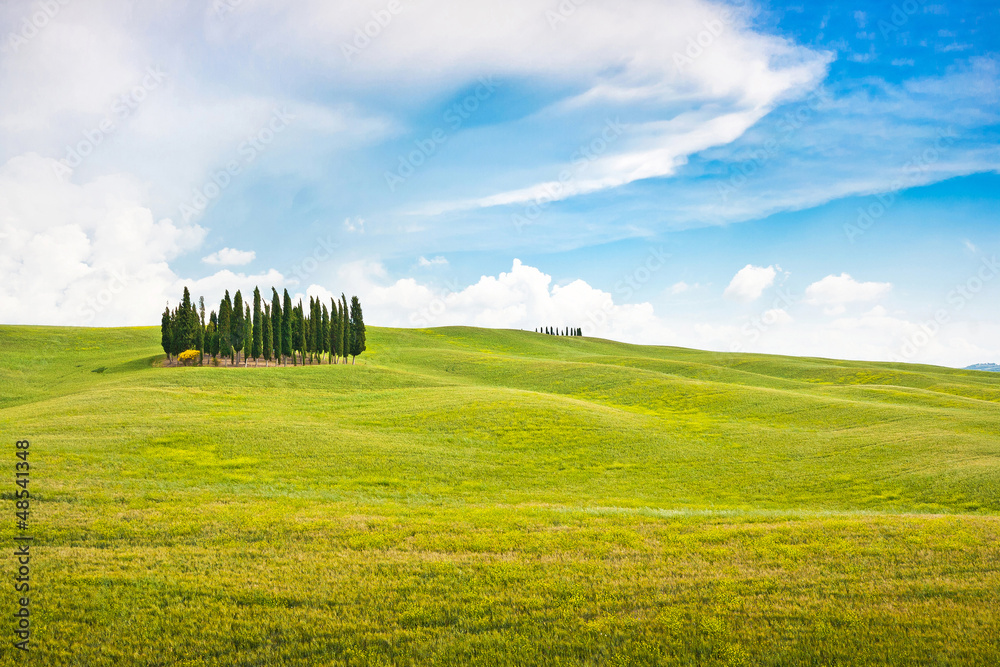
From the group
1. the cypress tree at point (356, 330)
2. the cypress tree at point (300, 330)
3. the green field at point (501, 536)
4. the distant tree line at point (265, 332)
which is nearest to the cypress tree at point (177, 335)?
the distant tree line at point (265, 332)

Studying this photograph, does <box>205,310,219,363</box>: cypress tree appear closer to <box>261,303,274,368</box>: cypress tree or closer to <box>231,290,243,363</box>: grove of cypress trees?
<box>231,290,243,363</box>: grove of cypress trees

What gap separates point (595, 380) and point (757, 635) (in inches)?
2544

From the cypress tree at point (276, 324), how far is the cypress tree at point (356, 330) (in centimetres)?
1409

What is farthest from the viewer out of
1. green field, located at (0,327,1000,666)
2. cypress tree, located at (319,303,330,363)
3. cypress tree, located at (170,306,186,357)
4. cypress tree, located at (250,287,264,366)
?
cypress tree, located at (319,303,330,363)

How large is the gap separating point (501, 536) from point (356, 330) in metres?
89.3

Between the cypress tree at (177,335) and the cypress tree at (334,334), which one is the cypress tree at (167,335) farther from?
the cypress tree at (334,334)

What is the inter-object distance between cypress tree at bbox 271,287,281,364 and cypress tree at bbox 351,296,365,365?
46.2 ft

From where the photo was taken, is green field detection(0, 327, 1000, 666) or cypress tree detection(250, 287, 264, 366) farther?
cypress tree detection(250, 287, 264, 366)

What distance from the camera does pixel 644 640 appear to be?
9438mm

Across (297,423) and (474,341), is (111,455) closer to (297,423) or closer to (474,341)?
→ (297,423)

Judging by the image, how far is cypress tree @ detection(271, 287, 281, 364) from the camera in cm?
8819

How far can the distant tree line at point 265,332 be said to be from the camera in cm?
8144

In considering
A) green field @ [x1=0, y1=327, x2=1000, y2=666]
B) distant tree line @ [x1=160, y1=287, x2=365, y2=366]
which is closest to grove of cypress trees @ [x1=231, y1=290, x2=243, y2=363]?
distant tree line @ [x1=160, y1=287, x2=365, y2=366]

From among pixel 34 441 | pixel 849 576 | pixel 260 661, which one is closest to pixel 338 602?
pixel 260 661
